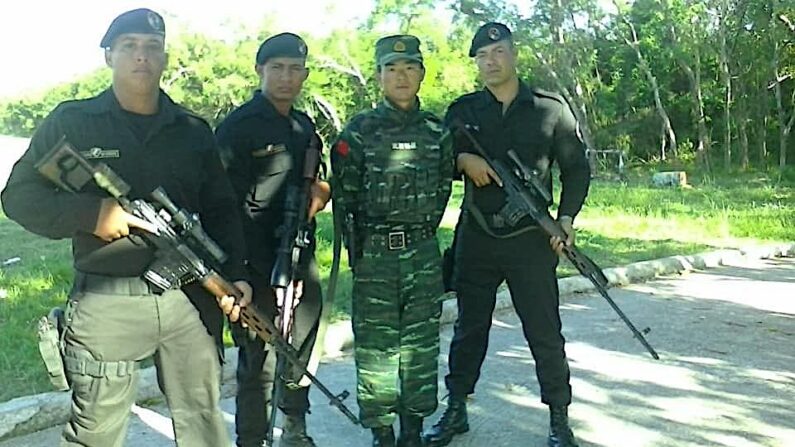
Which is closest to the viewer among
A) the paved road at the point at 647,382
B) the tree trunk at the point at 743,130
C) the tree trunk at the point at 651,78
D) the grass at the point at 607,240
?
the paved road at the point at 647,382

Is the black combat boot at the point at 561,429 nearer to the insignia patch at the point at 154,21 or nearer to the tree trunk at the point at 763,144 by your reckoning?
the insignia patch at the point at 154,21

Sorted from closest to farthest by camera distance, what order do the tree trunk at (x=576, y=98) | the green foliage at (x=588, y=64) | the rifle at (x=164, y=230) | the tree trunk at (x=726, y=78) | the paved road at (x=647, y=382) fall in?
the rifle at (x=164, y=230)
the paved road at (x=647, y=382)
the tree trunk at (x=726, y=78)
the green foliage at (x=588, y=64)
the tree trunk at (x=576, y=98)

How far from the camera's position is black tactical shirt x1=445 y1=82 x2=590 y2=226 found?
378 cm

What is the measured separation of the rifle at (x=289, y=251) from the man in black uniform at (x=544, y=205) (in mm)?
714

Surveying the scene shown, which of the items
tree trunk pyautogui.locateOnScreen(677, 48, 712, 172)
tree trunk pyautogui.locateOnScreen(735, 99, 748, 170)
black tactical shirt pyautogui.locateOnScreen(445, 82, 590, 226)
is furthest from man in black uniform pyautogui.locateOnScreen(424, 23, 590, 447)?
tree trunk pyautogui.locateOnScreen(735, 99, 748, 170)

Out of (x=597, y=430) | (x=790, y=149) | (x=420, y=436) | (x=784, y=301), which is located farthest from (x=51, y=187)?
(x=790, y=149)

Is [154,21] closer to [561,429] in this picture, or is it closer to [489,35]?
[489,35]

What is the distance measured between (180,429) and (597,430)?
217cm

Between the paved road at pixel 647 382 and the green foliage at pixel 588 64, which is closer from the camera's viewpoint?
the paved road at pixel 647 382

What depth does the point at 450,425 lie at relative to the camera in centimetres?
398

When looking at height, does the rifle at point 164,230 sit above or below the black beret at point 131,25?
below

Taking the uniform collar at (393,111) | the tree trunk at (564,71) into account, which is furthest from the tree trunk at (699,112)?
the uniform collar at (393,111)

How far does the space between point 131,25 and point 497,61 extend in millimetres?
1630

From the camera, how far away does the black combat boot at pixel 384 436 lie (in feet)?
11.7
